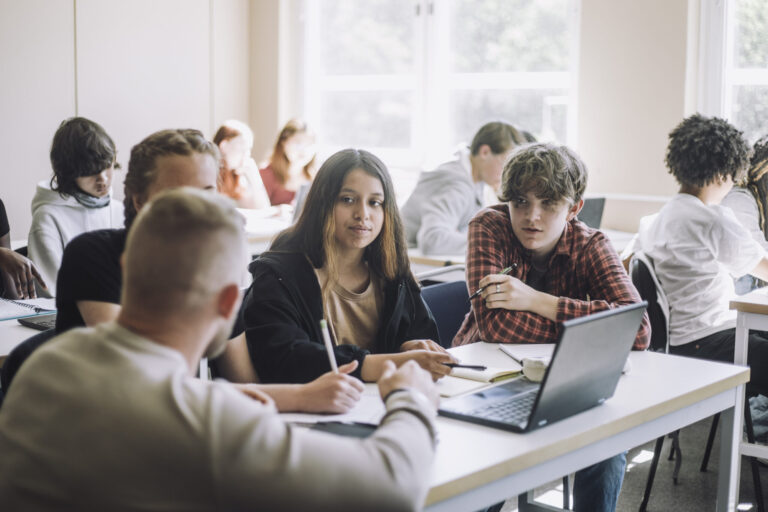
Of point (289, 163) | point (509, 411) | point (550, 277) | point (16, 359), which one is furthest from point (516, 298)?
point (289, 163)

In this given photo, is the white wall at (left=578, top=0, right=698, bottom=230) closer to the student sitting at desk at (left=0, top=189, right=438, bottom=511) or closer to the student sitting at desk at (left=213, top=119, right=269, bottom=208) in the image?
the student sitting at desk at (left=213, top=119, right=269, bottom=208)

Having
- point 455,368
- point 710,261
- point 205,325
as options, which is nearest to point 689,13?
point 710,261

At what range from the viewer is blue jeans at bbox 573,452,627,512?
7.36ft

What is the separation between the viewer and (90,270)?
179 centimetres

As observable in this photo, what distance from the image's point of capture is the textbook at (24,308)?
244cm

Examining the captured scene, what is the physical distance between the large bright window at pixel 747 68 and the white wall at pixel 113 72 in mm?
3567

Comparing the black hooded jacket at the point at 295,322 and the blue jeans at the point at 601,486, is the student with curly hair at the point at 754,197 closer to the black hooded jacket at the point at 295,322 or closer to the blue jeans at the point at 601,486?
the blue jeans at the point at 601,486

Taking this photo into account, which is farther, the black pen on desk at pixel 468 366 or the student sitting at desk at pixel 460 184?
the student sitting at desk at pixel 460 184

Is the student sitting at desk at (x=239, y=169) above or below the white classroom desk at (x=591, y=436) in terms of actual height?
above

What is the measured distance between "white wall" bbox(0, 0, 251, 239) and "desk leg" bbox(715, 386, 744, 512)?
4421 millimetres

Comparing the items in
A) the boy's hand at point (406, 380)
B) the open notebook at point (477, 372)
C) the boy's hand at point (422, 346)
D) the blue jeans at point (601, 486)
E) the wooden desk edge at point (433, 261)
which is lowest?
the blue jeans at point (601, 486)

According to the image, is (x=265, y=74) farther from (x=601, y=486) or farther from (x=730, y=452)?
(x=730, y=452)

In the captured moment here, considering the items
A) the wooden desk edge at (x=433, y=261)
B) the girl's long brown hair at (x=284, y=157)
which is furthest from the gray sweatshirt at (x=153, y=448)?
the girl's long brown hair at (x=284, y=157)

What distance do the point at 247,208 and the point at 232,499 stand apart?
180 inches
